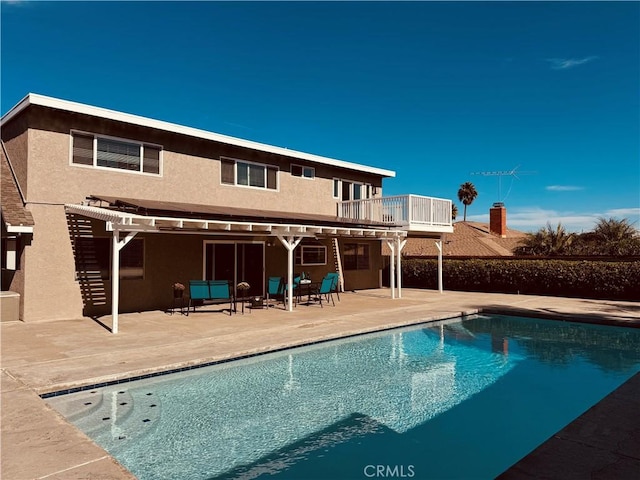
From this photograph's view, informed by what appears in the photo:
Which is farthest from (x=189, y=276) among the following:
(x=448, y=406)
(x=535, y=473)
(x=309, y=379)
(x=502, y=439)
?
(x=535, y=473)

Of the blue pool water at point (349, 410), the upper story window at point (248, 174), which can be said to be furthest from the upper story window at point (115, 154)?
the blue pool water at point (349, 410)

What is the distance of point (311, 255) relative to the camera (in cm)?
1864

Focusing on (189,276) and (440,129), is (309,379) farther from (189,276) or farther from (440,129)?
(440,129)

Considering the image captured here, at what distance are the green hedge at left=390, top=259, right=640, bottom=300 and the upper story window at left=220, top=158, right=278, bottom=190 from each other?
975 cm

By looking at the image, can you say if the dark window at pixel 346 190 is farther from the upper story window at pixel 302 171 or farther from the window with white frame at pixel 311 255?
the window with white frame at pixel 311 255

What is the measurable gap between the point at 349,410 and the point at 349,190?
15.2m

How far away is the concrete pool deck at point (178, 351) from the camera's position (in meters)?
3.78

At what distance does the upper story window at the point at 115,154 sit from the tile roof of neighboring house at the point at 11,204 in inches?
65.7

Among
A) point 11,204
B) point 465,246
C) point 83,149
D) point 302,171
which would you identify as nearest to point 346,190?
point 302,171

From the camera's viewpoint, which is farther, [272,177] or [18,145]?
[272,177]

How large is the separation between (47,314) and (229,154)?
7.59 meters

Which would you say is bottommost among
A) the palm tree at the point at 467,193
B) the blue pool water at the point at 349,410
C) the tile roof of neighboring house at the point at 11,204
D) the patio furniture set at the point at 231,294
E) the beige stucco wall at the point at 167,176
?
the blue pool water at the point at 349,410

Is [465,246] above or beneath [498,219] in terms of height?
beneath

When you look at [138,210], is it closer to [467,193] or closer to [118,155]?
[118,155]
